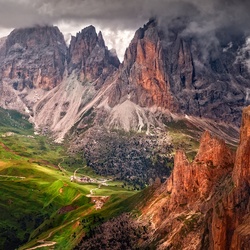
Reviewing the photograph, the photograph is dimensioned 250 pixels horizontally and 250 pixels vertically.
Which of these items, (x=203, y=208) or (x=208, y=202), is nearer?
(x=208, y=202)

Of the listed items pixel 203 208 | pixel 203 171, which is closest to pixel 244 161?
pixel 203 208

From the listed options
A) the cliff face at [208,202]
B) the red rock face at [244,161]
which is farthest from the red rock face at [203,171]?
the red rock face at [244,161]

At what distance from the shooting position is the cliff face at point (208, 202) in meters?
122

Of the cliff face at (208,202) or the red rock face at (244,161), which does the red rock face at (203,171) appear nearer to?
the cliff face at (208,202)

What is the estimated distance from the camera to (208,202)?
6102 inches

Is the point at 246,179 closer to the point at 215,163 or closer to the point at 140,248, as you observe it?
the point at 215,163

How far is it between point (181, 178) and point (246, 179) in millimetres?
52650

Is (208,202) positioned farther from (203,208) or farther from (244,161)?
(244,161)

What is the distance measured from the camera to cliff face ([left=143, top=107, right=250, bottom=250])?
122 m

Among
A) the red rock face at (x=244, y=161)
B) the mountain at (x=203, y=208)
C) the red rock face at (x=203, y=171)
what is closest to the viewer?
the mountain at (x=203, y=208)

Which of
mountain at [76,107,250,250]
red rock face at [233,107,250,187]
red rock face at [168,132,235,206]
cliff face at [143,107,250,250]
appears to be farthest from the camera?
red rock face at [168,132,235,206]

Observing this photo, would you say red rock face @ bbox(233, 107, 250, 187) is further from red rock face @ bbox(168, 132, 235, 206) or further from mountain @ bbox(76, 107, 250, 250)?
red rock face @ bbox(168, 132, 235, 206)

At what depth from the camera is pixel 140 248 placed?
173000mm

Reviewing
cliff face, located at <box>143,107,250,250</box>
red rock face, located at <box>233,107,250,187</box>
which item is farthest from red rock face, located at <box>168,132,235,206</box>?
red rock face, located at <box>233,107,250,187</box>
